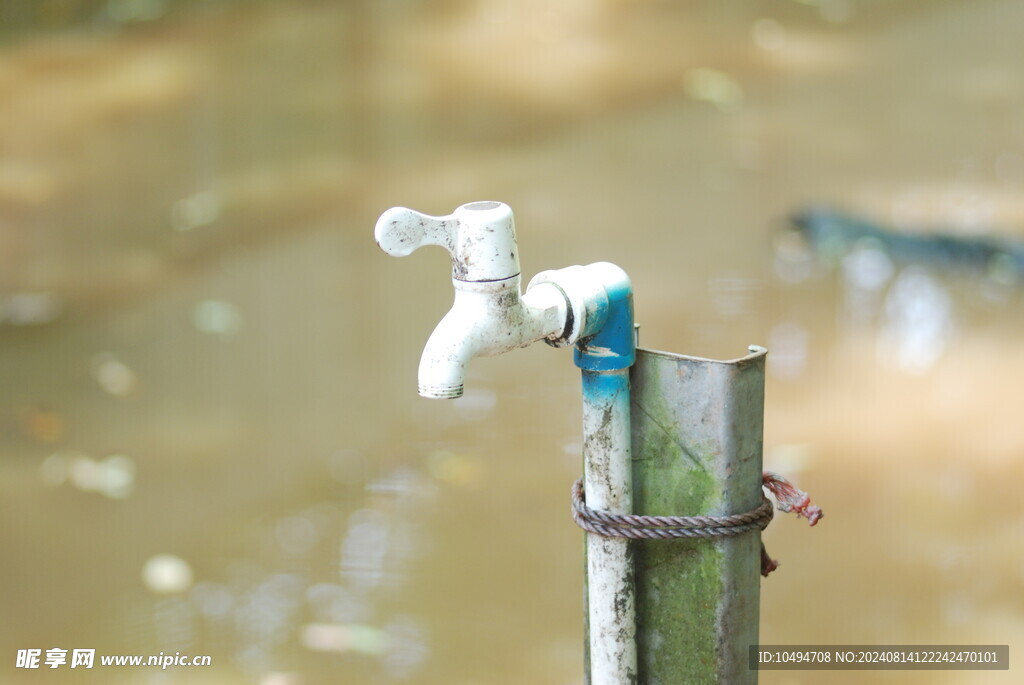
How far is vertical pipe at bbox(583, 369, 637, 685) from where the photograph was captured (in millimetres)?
1242

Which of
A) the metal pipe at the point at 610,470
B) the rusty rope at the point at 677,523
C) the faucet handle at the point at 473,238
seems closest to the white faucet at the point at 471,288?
the faucet handle at the point at 473,238

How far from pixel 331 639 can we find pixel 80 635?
1.53 feet

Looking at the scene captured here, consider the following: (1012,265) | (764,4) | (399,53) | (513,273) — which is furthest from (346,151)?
(513,273)

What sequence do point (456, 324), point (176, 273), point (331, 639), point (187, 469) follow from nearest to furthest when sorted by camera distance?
point (456, 324)
point (331, 639)
point (187, 469)
point (176, 273)

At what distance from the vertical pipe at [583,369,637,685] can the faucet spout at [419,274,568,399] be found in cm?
12

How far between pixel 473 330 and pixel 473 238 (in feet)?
0.28

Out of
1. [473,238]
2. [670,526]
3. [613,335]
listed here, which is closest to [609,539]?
[670,526]

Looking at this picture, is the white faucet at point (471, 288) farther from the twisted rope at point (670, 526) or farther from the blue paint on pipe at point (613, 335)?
the twisted rope at point (670, 526)

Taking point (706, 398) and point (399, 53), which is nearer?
point (706, 398)

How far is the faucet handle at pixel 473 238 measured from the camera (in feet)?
3.71

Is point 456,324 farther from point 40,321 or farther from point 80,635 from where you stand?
point 40,321

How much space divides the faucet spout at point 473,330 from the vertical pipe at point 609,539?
0.12 m

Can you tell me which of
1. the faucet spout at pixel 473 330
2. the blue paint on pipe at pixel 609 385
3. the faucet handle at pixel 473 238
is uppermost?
the faucet handle at pixel 473 238

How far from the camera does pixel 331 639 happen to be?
88.9 inches
